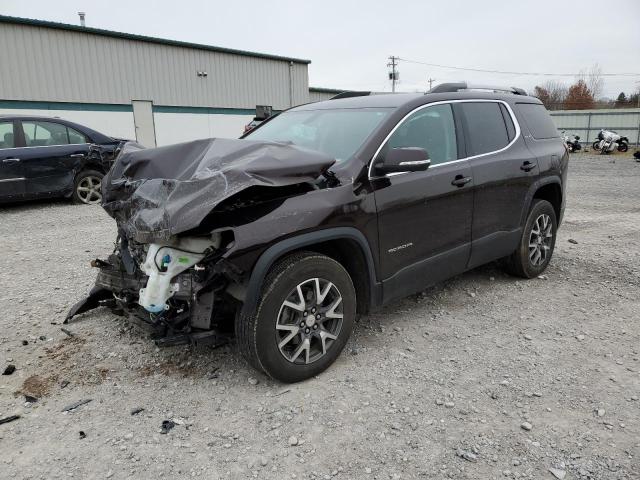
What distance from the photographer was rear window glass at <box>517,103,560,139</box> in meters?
4.88

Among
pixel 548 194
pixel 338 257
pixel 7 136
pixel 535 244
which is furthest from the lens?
pixel 7 136

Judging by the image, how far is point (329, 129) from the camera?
3.83 meters

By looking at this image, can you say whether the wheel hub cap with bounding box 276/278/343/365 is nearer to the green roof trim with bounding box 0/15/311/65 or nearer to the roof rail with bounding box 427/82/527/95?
the roof rail with bounding box 427/82/527/95

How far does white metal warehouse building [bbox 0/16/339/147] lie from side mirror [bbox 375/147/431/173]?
58.5 ft

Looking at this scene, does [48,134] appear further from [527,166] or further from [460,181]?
[527,166]

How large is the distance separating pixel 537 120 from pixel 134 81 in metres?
18.6

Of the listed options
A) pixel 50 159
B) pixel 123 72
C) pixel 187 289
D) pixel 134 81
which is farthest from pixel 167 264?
pixel 134 81

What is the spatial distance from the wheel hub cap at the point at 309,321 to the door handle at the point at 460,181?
1431 millimetres

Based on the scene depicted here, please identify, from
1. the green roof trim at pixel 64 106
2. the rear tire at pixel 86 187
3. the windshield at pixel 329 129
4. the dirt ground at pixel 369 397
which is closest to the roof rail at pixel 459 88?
the windshield at pixel 329 129

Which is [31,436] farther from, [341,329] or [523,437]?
[523,437]

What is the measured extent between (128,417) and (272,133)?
8.40 feet

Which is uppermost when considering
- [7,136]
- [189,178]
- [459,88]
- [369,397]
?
[459,88]

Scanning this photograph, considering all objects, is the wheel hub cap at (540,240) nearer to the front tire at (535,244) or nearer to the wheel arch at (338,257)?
the front tire at (535,244)

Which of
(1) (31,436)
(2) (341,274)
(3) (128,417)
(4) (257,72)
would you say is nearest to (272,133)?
(2) (341,274)
